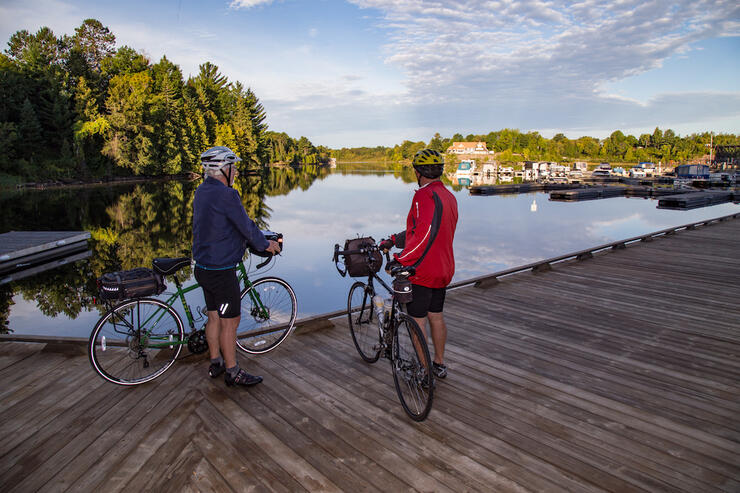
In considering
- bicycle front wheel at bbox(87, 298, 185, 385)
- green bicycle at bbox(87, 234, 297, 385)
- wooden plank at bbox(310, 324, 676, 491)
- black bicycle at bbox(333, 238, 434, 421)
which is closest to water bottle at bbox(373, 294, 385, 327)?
black bicycle at bbox(333, 238, 434, 421)

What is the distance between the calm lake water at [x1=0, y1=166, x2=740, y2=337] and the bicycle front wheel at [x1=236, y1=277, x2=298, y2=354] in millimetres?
1934

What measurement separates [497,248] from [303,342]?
1729 cm

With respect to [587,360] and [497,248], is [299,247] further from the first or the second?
[587,360]

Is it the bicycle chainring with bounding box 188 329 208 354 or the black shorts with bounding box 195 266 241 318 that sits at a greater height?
the black shorts with bounding box 195 266 241 318

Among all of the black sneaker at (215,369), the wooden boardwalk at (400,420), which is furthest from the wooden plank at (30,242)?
the black sneaker at (215,369)

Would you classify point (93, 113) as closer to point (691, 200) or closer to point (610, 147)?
point (691, 200)

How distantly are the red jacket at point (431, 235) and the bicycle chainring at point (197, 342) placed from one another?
218 cm

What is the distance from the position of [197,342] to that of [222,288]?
99 centimetres

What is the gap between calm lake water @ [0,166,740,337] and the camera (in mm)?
11759

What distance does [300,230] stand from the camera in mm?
24891

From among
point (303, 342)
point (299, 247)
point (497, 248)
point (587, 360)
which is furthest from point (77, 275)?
point (497, 248)

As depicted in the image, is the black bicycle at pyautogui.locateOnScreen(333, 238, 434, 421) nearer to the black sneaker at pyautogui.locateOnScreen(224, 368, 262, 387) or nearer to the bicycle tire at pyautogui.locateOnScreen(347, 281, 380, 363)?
the bicycle tire at pyautogui.locateOnScreen(347, 281, 380, 363)

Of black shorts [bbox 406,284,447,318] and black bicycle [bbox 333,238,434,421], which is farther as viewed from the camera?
black shorts [bbox 406,284,447,318]

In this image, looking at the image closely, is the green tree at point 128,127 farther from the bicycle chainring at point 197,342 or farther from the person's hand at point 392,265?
the person's hand at point 392,265
